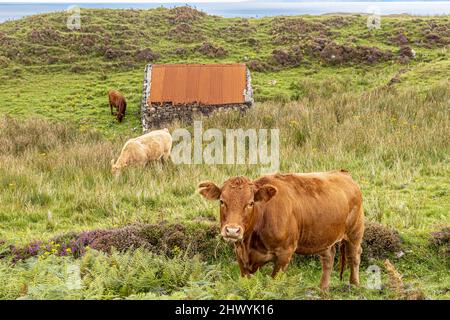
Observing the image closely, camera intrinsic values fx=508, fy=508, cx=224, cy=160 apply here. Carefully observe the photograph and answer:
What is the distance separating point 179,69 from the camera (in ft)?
78.0

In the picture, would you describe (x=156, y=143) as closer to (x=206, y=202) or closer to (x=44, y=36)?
(x=206, y=202)

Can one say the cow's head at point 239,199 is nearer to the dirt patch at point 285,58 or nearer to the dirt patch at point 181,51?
the dirt patch at point 285,58

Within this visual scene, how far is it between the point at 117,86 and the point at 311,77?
10888 mm

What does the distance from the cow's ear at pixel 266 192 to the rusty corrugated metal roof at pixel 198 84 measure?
1693 cm

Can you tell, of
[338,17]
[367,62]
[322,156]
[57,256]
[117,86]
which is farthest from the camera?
[338,17]

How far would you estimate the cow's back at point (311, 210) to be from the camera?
555cm

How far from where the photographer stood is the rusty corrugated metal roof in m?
22.3

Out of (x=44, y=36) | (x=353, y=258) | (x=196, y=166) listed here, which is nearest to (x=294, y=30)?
(x=44, y=36)

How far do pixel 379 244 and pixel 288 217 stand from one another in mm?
2525

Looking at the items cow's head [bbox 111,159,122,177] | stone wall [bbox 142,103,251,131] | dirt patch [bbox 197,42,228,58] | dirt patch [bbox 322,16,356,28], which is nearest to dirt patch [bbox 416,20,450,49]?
dirt patch [bbox 322,16,356,28]

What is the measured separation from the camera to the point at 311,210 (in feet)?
19.3

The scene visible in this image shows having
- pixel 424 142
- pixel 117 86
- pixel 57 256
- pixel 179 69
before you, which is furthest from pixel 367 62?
pixel 57 256
